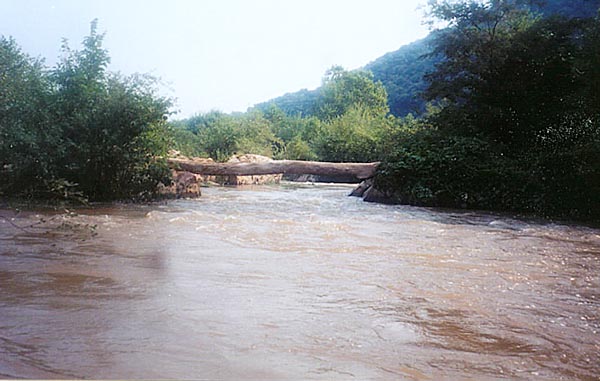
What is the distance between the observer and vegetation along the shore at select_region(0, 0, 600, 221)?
23.5ft

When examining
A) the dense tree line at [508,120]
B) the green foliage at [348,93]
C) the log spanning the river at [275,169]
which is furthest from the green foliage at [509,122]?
the green foliage at [348,93]

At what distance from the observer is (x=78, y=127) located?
290 inches

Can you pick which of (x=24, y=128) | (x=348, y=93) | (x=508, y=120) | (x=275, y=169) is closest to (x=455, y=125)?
(x=508, y=120)

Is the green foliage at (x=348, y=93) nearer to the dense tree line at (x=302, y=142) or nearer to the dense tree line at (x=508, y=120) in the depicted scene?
the dense tree line at (x=302, y=142)

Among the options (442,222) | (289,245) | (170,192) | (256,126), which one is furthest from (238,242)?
(256,126)

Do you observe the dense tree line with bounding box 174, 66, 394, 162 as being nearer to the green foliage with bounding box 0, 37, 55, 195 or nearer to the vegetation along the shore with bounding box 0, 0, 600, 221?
the vegetation along the shore with bounding box 0, 0, 600, 221

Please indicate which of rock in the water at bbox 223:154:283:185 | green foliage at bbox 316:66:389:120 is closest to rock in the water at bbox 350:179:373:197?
rock in the water at bbox 223:154:283:185

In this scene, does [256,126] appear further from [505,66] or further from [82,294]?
[82,294]

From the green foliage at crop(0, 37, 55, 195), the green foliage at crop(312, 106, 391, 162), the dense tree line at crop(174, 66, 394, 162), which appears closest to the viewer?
the green foliage at crop(0, 37, 55, 195)

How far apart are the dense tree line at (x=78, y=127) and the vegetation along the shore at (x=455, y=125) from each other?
0.02 meters

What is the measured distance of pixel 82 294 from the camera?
2.58 m

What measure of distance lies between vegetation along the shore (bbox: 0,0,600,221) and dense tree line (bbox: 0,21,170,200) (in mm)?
17

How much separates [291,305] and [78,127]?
19.5 ft

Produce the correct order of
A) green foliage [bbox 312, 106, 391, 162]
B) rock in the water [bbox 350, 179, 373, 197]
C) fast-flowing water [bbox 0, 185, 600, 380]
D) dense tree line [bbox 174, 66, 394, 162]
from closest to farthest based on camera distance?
fast-flowing water [bbox 0, 185, 600, 380]
rock in the water [bbox 350, 179, 373, 197]
dense tree line [bbox 174, 66, 394, 162]
green foliage [bbox 312, 106, 391, 162]
